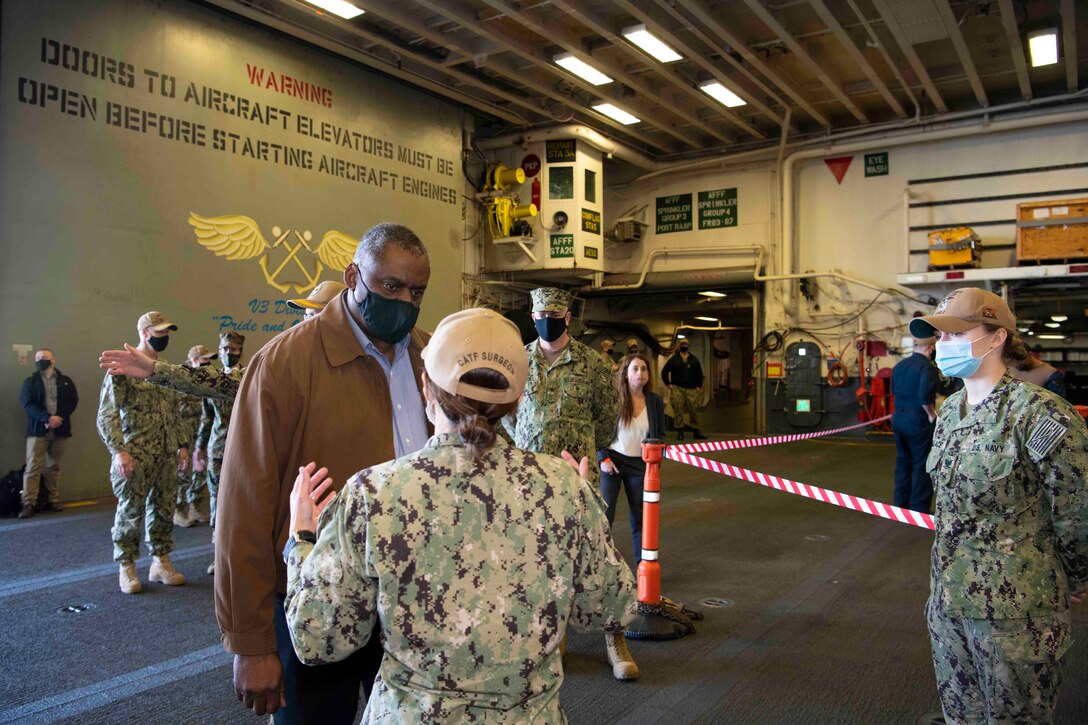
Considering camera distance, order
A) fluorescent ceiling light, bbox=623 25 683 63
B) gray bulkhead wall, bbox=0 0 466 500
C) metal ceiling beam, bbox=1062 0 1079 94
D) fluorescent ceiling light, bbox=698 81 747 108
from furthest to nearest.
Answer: fluorescent ceiling light, bbox=698 81 747 108, fluorescent ceiling light, bbox=623 25 683 63, metal ceiling beam, bbox=1062 0 1079 94, gray bulkhead wall, bbox=0 0 466 500

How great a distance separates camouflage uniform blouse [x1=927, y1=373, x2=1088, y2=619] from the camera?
2412 millimetres

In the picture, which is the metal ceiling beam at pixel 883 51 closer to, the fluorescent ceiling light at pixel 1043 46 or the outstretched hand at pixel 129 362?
the fluorescent ceiling light at pixel 1043 46

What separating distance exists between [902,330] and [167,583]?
13.6 metres

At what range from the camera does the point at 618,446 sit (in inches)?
199

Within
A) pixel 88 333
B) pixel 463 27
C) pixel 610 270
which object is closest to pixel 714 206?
pixel 610 270

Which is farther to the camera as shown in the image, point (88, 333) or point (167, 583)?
point (88, 333)

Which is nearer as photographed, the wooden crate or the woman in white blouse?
the woman in white blouse

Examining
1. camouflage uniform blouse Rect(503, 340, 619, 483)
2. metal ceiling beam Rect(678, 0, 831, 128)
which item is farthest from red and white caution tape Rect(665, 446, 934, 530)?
metal ceiling beam Rect(678, 0, 831, 128)

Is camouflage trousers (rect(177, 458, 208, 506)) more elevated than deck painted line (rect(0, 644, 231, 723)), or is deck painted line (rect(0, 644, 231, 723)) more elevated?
camouflage trousers (rect(177, 458, 208, 506))

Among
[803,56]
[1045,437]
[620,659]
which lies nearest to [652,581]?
[620,659]

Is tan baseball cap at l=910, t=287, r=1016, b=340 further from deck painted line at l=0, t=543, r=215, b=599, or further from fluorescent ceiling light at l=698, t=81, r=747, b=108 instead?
fluorescent ceiling light at l=698, t=81, r=747, b=108

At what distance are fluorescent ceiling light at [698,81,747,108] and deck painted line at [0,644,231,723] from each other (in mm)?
11610

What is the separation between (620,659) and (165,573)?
3504 mm

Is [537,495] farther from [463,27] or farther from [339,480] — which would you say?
[463,27]
